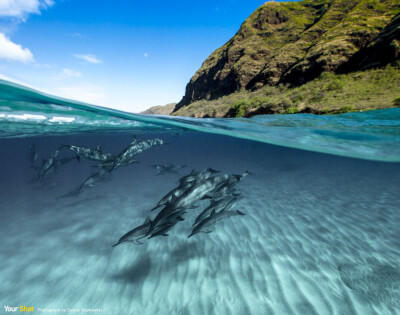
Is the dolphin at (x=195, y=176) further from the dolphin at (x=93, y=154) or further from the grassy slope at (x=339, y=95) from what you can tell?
the grassy slope at (x=339, y=95)

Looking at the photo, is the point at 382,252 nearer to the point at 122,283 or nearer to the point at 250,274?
the point at 250,274

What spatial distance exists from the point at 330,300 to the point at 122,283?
3.78m

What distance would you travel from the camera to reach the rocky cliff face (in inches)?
1471

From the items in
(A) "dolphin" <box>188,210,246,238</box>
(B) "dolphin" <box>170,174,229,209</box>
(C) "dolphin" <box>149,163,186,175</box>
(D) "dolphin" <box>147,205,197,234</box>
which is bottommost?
(C) "dolphin" <box>149,163,186,175</box>

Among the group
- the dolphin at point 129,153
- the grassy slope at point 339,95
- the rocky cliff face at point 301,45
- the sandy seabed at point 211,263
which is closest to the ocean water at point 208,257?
the sandy seabed at point 211,263

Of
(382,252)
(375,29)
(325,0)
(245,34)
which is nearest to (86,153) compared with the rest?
(382,252)

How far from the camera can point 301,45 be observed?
51.1 meters

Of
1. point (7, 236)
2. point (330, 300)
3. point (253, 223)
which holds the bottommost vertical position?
point (7, 236)

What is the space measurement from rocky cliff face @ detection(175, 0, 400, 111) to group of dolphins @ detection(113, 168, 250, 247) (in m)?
42.5

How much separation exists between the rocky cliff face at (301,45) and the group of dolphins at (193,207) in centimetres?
4251

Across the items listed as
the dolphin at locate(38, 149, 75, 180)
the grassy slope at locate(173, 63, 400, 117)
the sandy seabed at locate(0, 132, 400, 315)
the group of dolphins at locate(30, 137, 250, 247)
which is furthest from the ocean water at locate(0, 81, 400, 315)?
the grassy slope at locate(173, 63, 400, 117)

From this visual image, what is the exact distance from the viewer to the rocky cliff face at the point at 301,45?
37.4 meters

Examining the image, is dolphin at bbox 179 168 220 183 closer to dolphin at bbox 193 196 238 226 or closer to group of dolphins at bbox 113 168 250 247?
group of dolphins at bbox 113 168 250 247

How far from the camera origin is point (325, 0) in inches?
2613
